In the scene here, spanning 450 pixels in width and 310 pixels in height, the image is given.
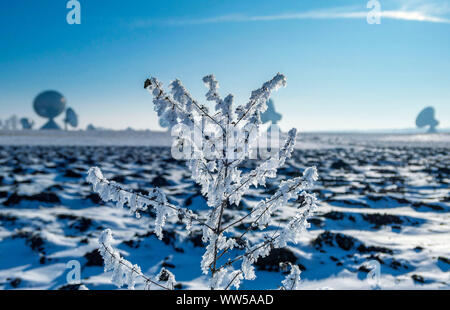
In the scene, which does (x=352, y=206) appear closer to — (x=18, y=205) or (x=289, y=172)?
(x=289, y=172)

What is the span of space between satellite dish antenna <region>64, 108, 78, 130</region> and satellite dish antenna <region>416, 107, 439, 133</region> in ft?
587

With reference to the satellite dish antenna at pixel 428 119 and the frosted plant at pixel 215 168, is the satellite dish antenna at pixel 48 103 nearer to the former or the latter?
the frosted plant at pixel 215 168

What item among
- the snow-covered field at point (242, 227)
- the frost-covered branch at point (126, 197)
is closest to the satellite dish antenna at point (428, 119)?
the snow-covered field at point (242, 227)

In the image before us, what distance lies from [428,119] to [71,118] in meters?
183

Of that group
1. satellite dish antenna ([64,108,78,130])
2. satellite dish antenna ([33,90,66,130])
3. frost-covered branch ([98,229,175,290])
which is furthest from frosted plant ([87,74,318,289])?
satellite dish antenna ([64,108,78,130])

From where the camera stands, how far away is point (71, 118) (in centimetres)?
13338

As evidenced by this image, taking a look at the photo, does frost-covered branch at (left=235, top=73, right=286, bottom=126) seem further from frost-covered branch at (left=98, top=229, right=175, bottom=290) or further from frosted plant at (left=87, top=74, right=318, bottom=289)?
frost-covered branch at (left=98, top=229, right=175, bottom=290)

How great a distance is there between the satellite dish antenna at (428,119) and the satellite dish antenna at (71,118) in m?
179

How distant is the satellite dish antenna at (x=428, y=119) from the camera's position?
154125 mm

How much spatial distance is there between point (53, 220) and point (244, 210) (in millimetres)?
4906

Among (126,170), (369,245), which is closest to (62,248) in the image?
(369,245)

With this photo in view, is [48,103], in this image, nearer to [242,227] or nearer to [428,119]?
[242,227]

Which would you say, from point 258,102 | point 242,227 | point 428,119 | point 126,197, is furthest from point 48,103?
point 428,119

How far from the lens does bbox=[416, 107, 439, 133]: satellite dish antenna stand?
154125mm
